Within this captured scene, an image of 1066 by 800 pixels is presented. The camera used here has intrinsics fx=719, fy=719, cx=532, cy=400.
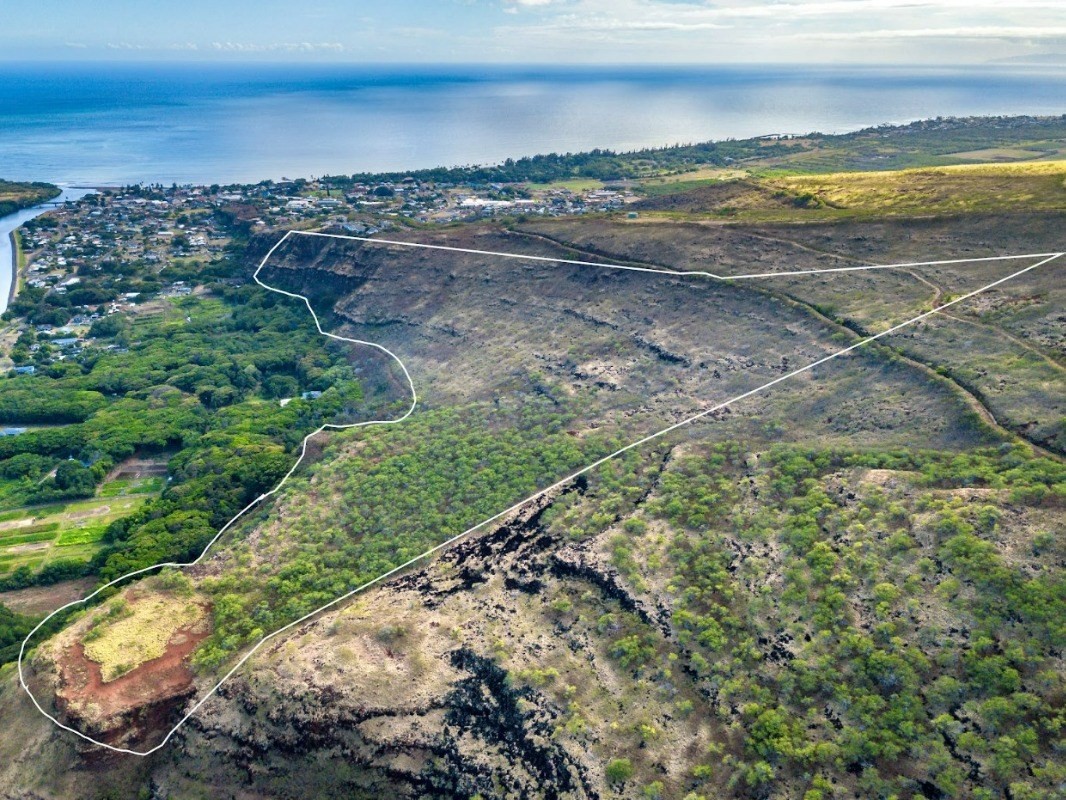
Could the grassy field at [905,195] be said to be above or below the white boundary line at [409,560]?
above

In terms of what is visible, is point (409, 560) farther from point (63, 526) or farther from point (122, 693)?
point (63, 526)

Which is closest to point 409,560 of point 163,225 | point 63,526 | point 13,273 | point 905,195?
point 63,526

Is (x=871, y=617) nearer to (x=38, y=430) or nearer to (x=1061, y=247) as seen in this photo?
(x=1061, y=247)

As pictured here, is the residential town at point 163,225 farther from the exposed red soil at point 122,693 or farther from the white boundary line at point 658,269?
the exposed red soil at point 122,693

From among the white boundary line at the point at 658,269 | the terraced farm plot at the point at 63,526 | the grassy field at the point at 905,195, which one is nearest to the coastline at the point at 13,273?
the white boundary line at the point at 658,269

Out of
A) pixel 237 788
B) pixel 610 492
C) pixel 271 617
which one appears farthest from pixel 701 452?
pixel 237 788

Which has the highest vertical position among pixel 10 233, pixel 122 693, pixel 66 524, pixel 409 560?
pixel 409 560
